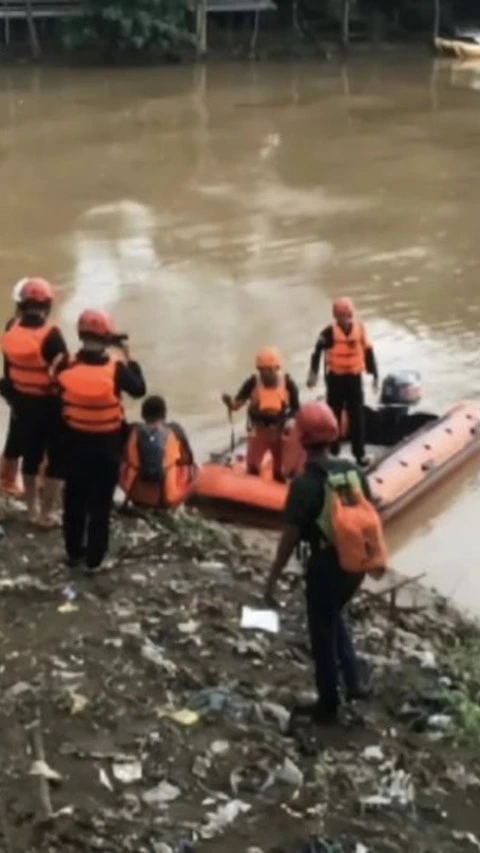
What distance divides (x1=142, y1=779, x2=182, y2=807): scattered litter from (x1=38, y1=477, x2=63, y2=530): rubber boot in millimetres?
3113

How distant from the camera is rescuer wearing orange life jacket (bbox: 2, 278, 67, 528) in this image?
28.4 feet

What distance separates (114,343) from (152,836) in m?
2.92

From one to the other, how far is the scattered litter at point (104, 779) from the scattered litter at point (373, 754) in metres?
1.19

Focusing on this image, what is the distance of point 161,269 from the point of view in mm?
19359

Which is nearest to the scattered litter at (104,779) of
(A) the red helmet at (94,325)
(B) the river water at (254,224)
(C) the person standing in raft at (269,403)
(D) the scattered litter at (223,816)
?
(D) the scattered litter at (223,816)

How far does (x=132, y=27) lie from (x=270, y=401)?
2699 centimetres

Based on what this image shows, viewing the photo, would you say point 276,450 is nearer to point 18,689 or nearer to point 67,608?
point 67,608

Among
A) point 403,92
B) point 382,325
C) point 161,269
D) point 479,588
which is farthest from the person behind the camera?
point 403,92

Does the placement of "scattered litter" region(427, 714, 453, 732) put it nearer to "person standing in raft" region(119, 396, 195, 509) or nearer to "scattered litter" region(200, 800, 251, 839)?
"scattered litter" region(200, 800, 251, 839)

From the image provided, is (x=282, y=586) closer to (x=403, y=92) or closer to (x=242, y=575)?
(x=242, y=575)

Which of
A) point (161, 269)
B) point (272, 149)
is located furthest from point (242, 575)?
point (272, 149)

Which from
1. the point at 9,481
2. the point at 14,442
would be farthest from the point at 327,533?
the point at 9,481

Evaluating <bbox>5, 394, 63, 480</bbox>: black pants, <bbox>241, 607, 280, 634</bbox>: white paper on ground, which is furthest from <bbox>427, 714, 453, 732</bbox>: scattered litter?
<bbox>5, 394, 63, 480</bbox>: black pants

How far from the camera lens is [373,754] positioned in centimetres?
682
